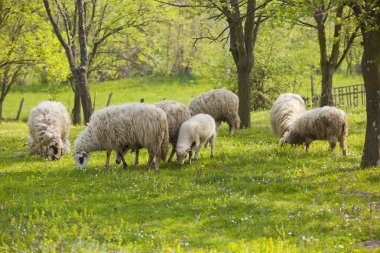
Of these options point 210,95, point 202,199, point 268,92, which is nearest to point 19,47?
point 210,95

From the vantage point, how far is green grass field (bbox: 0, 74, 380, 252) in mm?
7645

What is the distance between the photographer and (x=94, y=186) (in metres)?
11.3

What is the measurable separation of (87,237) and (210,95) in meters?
11.0

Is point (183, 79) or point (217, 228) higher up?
point (183, 79)

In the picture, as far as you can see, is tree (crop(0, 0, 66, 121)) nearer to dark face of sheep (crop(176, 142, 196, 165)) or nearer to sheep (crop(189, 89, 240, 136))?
sheep (crop(189, 89, 240, 136))

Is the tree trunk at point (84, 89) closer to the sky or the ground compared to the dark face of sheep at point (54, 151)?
closer to the sky

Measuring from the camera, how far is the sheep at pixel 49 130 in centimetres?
1572

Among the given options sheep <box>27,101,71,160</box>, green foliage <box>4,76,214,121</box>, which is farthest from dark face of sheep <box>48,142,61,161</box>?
green foliage <box>4,76,214,121</box>

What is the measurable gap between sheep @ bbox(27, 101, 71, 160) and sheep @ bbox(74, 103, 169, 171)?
2.44 meters

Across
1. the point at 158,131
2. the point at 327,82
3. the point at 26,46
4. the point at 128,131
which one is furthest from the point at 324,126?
the point at 26,46

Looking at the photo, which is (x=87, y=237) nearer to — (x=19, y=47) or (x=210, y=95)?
(x=210, y=95)

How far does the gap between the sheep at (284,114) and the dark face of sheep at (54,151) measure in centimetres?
640

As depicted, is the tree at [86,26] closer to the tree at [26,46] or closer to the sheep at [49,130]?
the tree at [26,46]

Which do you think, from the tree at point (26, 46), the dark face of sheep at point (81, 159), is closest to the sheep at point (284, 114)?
the dark face of sheep at point (81, 159)
